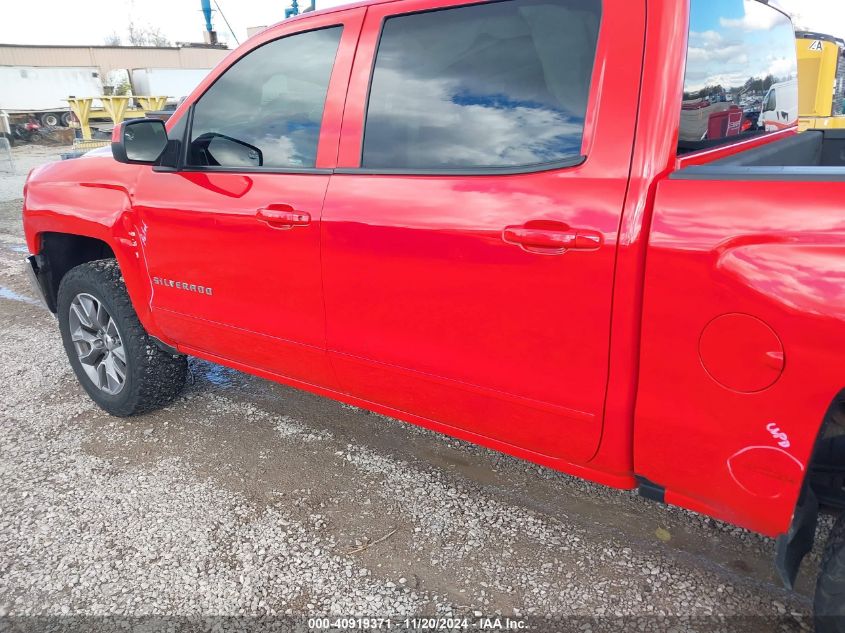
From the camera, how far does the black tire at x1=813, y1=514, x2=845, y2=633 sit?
159 centimetres

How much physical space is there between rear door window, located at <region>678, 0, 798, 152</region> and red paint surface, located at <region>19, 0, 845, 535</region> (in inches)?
4.3

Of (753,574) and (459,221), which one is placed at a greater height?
(459,221)

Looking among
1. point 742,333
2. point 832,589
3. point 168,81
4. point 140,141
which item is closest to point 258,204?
point 140,141

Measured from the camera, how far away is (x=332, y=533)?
2533mm

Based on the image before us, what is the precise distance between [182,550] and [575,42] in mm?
2323

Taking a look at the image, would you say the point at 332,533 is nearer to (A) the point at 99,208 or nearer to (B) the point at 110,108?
(A) the point at 99,208

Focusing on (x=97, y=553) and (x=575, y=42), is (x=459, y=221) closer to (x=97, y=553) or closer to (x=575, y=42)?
(x=575, y=42)

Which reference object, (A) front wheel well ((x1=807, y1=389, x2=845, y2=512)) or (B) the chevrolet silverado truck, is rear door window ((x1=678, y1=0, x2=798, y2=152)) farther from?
(A) front wheel well ((x1=807, y1=389, x2=845, y2=512))

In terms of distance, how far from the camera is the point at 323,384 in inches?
103

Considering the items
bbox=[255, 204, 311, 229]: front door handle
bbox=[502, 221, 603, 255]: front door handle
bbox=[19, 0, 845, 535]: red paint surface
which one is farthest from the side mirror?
bbox=[502, 221, 603, 255]: front door handle

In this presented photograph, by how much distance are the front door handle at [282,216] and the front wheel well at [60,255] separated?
164cm

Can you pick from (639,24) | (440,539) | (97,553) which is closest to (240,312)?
(97,553)

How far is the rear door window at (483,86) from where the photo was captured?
1.86 m

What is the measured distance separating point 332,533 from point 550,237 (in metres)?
1.53
